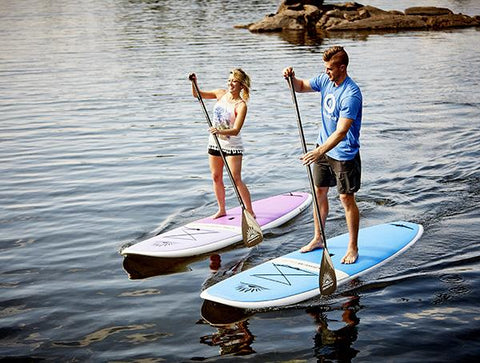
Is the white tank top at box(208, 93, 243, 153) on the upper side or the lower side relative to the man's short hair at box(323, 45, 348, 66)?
lower

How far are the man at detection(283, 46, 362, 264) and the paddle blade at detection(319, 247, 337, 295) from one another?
0.79 m

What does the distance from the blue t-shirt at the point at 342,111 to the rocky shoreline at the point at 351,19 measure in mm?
33806

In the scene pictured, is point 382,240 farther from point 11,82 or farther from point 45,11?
point 45,11

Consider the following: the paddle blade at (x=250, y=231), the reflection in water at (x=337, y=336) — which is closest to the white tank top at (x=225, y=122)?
the paddle blade at (x=250, y=231)

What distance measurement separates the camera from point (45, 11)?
61.7 metres

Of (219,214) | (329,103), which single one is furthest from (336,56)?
(219,214)

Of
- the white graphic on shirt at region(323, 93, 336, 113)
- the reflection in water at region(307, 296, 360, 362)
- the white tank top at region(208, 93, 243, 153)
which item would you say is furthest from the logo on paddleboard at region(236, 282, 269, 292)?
the white tank top at region(208, 93, 243, 153)

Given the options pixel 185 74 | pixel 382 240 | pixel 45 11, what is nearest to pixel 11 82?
pixel 185 74

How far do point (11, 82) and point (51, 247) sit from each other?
17439 mm

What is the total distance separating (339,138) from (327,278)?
1.47 m

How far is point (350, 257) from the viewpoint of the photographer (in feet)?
26.6

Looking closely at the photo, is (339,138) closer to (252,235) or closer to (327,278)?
(327,278)

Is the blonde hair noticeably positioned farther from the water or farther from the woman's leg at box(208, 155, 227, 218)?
the water

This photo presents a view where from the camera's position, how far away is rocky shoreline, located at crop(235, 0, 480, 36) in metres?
40.1
